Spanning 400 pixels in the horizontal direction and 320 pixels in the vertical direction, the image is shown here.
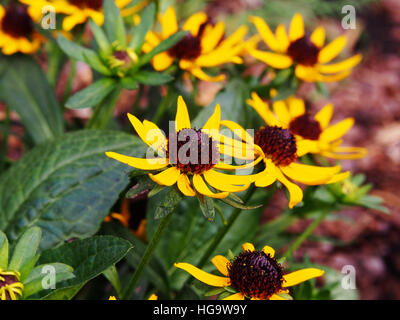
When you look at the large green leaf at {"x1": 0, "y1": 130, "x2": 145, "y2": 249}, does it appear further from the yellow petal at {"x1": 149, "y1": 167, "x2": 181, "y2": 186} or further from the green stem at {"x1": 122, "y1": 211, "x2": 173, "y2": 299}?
the yellow petal at {"x1": 149, "y1": 167, "x2": 181, "y2": 186}

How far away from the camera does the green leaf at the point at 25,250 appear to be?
87cm

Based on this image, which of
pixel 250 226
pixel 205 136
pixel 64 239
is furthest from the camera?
pixel 250 226

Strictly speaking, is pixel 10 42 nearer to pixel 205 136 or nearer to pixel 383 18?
pixel 205 136

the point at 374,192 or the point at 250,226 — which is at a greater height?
the point at 250,226

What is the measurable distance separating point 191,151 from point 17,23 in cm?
92

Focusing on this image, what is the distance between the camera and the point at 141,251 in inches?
47.9

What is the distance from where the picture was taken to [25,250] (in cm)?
88

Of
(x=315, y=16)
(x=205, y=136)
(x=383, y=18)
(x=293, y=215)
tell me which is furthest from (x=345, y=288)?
(x=383, y=18)

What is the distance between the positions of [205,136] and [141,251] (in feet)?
1.43

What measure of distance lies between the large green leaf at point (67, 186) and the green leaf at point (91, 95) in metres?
0.14

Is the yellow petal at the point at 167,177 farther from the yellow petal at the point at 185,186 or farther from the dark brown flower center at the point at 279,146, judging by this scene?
the dark brown flower center at the point at 279,146

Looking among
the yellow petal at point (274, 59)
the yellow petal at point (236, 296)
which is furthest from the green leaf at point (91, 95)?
the yellow petal at point (236, 296)

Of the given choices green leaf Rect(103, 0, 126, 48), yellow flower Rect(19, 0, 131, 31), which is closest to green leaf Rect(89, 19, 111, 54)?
green leaf Rect(103, 0, 126, 48)

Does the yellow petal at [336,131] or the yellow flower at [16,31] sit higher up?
the yellow flower at [16,31]
